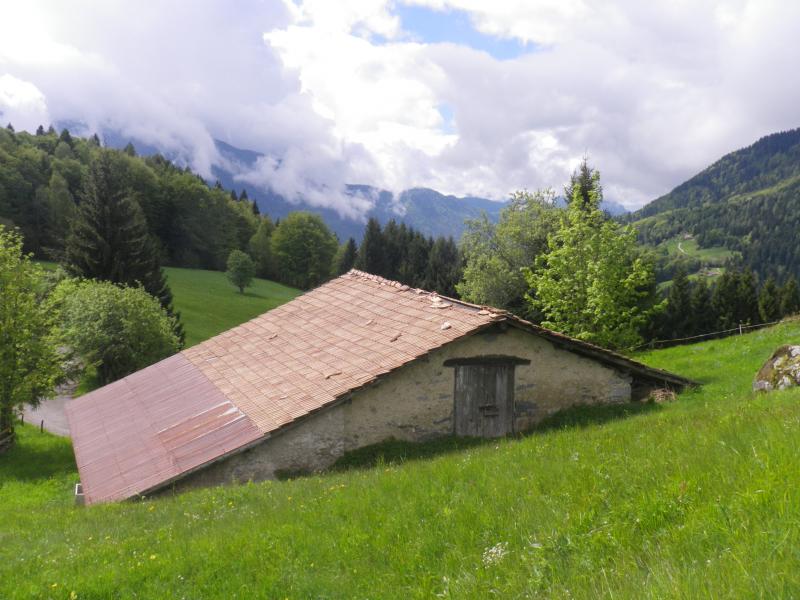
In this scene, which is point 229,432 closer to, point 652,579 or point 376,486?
point 376,486

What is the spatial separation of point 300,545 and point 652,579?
4.05 m

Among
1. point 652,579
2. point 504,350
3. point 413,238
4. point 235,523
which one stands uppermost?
point 413,238

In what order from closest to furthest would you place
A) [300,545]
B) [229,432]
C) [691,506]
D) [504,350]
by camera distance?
[691,506] < [300,545] < [229,432] < [504,350]

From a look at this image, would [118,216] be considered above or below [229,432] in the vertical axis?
above

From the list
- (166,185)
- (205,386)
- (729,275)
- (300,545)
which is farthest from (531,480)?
(166,185)

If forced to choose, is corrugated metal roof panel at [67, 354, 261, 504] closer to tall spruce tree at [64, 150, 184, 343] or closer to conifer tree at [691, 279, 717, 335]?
tall spruce tree at [64, 150, 184, 343]

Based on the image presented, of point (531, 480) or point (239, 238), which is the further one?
point (239, 238)

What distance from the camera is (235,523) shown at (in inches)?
308

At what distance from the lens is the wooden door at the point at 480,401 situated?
47.6 ft

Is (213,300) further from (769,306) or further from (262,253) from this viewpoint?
(769,306)

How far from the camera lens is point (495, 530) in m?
5.67

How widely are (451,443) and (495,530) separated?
8383mm

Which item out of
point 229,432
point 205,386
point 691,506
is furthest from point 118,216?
point 691,506

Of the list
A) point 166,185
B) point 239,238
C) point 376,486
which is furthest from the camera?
point 239,238
